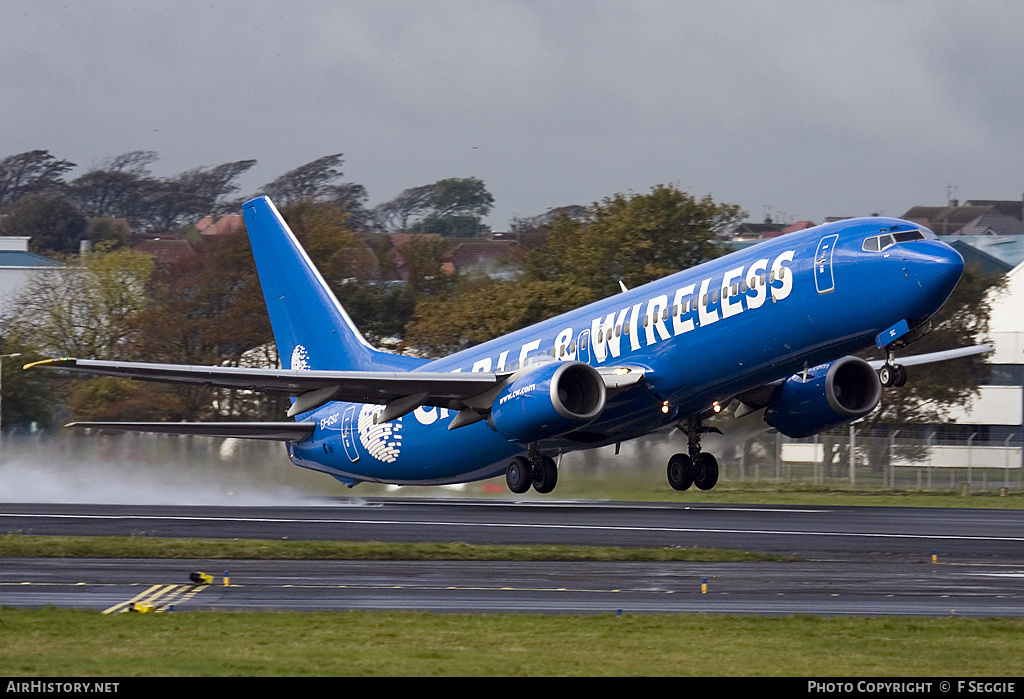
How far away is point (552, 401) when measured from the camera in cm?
2953

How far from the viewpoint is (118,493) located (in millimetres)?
51031

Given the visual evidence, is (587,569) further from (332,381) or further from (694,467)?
(332,381)

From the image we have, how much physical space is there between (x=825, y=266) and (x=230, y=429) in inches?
732

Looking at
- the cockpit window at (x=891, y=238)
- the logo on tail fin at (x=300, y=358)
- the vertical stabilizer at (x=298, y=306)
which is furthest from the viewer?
the logo on tail fin at (x=300, y=358)

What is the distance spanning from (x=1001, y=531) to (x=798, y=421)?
773 cm

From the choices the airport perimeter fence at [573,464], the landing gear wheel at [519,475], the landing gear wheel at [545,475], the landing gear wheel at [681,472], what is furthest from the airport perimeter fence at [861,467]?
the landing gear wheel at [545,475]

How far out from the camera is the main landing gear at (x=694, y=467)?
34062mm

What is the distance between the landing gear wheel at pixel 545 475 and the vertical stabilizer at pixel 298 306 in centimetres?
832

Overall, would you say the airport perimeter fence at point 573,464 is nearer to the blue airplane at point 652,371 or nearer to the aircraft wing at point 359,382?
the blue airplane at point 652,371

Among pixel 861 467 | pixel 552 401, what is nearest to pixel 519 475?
pixel 552 401

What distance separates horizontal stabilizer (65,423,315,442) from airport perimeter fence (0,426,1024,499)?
6.67 m

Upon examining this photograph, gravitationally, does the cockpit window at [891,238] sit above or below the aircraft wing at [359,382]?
above

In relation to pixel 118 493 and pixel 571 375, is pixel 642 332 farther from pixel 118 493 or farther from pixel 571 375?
pixel 118 493
